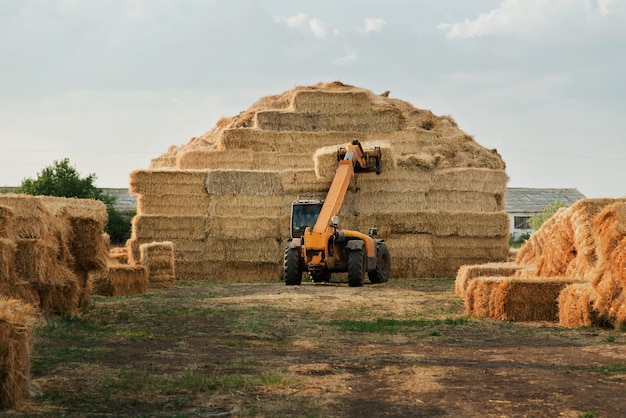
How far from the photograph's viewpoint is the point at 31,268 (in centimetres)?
1534

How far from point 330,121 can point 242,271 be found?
9.52m

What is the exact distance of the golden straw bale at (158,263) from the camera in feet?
86.9

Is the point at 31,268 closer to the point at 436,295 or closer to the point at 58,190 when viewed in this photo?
the point at 436,295

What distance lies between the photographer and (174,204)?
32438mm

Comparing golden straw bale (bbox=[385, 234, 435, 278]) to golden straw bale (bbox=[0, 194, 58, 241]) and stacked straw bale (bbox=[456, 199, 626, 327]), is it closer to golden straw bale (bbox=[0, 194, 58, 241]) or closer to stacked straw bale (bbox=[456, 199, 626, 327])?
stacked straw bale (bbox=[456, 199, 626, 327])

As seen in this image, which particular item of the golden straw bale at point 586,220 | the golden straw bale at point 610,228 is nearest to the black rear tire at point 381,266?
the golden straw bale at point 586,220

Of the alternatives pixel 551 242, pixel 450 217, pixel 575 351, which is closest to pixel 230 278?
pixel 450 217

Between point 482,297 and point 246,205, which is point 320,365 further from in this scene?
point 246,205

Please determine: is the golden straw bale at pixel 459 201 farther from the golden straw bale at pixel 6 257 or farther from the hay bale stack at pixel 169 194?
the golden straw bale at pixel 6 257

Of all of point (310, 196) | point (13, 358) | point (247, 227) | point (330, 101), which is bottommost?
point (13, 358)

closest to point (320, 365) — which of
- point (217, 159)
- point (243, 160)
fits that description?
point (243, 160)

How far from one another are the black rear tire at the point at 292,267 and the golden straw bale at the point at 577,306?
36.2 ft

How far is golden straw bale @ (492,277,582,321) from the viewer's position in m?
15.9

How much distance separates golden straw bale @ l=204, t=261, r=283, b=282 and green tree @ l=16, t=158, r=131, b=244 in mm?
20789
